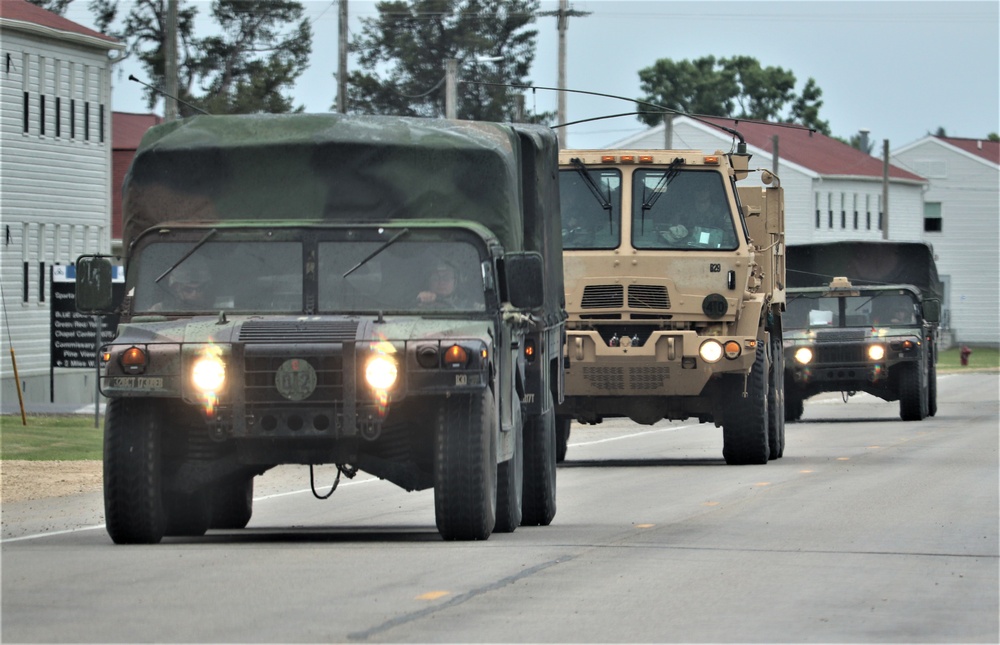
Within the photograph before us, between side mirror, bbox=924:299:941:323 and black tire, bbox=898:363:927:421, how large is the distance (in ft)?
2.53

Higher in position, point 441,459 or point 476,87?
point 476,87

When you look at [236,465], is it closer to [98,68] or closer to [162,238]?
[162,238]

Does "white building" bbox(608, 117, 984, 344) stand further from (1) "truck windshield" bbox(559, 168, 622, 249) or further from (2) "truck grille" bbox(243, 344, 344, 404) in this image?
(2) "truck grille" bbox(243, 344, 344, 404)

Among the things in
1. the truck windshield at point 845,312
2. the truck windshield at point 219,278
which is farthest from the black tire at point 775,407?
the truck windshield at point 219,278

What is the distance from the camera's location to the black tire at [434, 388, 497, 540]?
1209 cm

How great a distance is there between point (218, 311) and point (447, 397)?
164 centimetres

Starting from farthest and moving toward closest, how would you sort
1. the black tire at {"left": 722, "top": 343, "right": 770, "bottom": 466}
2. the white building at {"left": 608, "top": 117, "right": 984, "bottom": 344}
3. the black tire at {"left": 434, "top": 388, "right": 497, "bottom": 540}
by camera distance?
the white building at {"left": 608, "top": 117, "right": 984, "bottom": 344} → the black tire at {"left": 722, "top": 343, "right": 770, "bottom": 466} → the black tire at {"left": 434, "top": 388, "right": 497, "bottom": 540}

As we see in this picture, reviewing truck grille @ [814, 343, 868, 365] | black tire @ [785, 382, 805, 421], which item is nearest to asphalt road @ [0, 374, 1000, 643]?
truck grille @ [814, 343, 868, 365]

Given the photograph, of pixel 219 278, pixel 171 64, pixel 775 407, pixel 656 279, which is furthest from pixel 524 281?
pixel 171 64

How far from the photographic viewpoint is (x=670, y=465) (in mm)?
22469

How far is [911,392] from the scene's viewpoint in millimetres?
31438

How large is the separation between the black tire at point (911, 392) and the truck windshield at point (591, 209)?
11054 mm

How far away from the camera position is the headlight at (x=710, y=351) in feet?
68.3

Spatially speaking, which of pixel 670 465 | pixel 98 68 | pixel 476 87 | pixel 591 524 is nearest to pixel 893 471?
pixel 670 465
